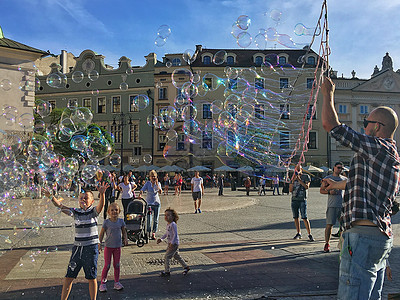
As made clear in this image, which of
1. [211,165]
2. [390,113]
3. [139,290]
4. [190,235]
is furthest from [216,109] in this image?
[211,165]

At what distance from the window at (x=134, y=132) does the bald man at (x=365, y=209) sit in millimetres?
43526

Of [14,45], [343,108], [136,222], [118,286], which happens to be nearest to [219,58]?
[136,222]

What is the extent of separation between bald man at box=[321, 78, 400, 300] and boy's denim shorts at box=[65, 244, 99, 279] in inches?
Answer: 114

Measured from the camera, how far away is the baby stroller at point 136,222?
7832mm

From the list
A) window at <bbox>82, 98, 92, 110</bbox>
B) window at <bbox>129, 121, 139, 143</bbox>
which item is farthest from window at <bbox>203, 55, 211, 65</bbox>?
window at <bbox>82, 98, 92, 110</bbox>

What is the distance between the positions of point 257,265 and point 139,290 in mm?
2206

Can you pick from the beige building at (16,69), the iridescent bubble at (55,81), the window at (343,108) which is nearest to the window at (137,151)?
the beige building at (16,69)

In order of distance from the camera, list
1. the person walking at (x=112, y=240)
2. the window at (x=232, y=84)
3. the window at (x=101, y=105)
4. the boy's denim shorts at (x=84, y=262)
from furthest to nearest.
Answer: the window at (x=101, y=105), the window at (x=232, y=84), the person walking at (x=112, y=240), the boy's denim shorts at (x=84, y=262)

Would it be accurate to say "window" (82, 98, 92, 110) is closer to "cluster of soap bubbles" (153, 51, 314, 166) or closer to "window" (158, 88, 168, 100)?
"window" (158, 88, 168, 100)

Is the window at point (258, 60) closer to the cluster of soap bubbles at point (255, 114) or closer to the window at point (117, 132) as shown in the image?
the window at point (117, 132)

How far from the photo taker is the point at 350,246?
2.60 m

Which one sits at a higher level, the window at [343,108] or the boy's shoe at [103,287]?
the window at [343,108]

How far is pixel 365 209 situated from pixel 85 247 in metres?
3.21

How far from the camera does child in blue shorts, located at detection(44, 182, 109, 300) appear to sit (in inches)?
172
